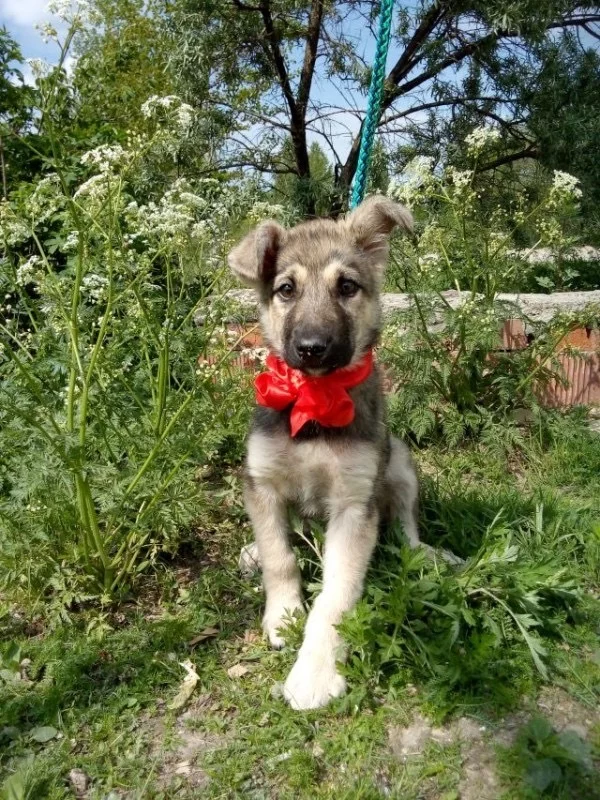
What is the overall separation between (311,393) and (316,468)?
352 millimetres

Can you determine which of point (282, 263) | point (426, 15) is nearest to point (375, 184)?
point (426, 15)

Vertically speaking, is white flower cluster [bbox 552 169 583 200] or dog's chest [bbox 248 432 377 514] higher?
white flower cluster [bbox 552 169 583 200]

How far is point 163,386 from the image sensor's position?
2.90 meters

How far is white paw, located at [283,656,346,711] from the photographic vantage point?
2549mm

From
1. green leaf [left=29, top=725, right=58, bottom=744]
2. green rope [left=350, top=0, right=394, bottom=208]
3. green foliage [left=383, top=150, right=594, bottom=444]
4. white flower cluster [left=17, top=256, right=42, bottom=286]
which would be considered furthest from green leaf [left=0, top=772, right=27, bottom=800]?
green foliage [left=383, top=150, right=594, bottom=444]

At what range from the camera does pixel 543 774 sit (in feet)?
7.08

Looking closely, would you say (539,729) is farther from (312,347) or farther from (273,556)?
(312,347)

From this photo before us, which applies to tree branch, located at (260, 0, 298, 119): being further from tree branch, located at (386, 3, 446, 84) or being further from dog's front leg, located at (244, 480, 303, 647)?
dog's front leg, located at (244, 480, 303, 647)

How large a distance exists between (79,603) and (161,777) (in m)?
1.09

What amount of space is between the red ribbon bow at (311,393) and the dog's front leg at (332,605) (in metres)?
0.44

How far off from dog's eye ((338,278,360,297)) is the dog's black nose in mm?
455

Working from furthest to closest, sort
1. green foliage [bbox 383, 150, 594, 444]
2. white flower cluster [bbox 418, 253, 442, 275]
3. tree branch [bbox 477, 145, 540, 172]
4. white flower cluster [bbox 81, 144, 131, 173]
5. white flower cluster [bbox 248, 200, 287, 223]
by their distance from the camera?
tree branch [bbox 477, 145, 540, 172], white flower cluster [bbox 418, 253, 442, 275], green foliage [bbox 383, 150, 594, 444], white flower cluster [bbox 248, 200, 287, 223], white flower cluster [bbox 81, 144, 131, 173]

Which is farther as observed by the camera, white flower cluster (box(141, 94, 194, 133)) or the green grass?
white flower cluster (box(141, 94, 194, 133))

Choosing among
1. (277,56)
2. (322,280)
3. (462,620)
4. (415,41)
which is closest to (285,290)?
(322,280)
